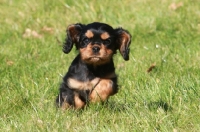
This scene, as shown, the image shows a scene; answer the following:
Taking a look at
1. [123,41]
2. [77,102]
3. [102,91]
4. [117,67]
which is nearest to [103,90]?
[102,91]

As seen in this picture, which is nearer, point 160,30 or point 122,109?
point 122,109

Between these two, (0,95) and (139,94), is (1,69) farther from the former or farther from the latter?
(139,94)

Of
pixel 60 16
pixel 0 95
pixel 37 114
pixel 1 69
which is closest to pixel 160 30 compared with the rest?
pixel 60 16

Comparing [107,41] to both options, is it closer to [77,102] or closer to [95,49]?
[95,49]

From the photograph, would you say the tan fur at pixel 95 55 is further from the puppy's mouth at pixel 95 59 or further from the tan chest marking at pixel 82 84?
the tan chest marking at pixel 82 84

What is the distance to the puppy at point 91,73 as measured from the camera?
216 inches

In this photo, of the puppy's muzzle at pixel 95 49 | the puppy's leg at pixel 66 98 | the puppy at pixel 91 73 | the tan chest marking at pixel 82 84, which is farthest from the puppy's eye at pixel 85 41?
the puppy's leg at pixel 66 98

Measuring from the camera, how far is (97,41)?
554 cm

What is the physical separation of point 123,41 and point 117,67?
1.28 metres

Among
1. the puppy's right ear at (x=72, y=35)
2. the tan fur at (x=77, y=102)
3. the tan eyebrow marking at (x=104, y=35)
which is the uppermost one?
the tan eyebrow marking at (x=104, y=35)

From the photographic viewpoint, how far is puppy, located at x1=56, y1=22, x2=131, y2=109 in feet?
18.0

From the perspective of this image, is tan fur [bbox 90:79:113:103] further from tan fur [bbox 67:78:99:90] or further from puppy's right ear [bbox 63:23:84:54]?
puppy's right ear [bbox 63:23:84:54]

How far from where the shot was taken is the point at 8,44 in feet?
27.3

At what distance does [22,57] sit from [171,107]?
304 cm
